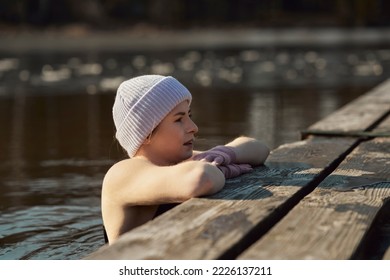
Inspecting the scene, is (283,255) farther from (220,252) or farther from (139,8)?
(139,8)

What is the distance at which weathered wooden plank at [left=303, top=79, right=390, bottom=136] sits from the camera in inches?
235

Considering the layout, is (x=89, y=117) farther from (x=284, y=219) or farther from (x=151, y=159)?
(x=284, y=219)

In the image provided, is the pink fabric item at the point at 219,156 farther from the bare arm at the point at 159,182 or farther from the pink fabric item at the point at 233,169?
the bare arm at the point at 159,182

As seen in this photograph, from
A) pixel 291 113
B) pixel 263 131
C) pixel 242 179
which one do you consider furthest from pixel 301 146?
pixel 291 113

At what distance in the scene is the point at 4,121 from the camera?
9.85 meters

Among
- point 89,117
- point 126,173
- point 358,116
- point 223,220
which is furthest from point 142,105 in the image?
point 89,117

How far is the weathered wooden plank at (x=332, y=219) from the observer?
2717 mm

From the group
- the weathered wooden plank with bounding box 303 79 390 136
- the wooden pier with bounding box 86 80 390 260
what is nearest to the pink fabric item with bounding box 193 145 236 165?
the wooden pier with bounding box 86 80 390 260

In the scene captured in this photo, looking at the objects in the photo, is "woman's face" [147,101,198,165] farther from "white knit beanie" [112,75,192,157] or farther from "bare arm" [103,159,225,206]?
"bare arm" [103,159,225,206]

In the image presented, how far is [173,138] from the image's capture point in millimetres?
3766

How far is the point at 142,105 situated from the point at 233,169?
560mm

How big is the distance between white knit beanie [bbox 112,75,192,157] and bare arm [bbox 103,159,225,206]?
160 millimetres

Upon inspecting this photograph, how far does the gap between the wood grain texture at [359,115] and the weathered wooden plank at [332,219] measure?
1757 mm

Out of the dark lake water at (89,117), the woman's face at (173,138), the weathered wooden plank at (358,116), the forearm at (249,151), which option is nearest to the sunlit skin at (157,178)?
the woman's face at (173,138)
